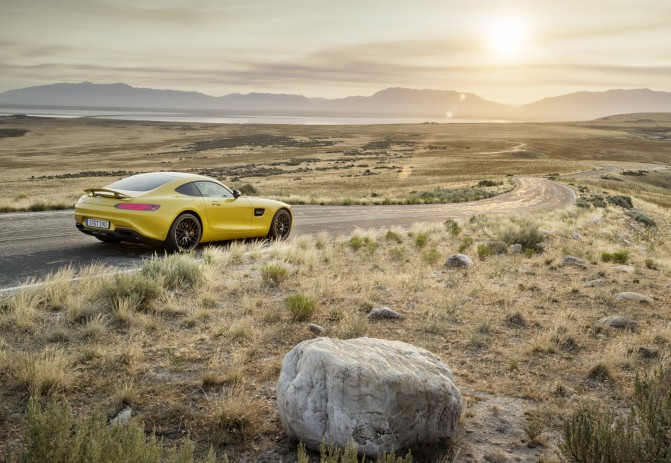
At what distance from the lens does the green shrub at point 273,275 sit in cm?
868

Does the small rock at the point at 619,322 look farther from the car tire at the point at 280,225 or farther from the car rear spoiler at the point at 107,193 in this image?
the car rear spoiler at the point at 107,193

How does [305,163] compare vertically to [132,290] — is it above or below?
below

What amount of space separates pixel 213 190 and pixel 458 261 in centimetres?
532

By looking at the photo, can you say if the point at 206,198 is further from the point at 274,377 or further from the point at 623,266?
the point at 623,266

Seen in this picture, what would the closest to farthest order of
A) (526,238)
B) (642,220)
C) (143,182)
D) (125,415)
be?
(125,415) < (143,182) < (526,238) < (642,220)

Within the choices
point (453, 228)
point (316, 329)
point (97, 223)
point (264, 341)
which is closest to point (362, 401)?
point (264, 341)

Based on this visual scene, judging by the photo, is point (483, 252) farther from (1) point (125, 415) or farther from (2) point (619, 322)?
(1) point (125, 415)

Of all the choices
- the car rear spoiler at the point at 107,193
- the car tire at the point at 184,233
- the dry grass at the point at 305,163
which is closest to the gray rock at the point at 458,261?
the car tire at the point at 184,233

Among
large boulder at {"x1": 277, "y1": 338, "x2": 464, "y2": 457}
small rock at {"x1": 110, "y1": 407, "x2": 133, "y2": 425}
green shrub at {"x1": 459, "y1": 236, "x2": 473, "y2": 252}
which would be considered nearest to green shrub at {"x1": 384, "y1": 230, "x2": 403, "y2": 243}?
green shrub at {"x1": 459, "y1": 236, "x2": 473, "y2": 252}

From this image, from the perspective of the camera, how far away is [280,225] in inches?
516

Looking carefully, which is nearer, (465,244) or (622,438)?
(622,438)

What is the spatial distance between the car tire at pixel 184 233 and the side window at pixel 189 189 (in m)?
0.42

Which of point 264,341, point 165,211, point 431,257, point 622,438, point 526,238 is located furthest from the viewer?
point 526,238

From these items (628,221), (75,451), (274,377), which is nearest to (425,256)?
(274,377)
